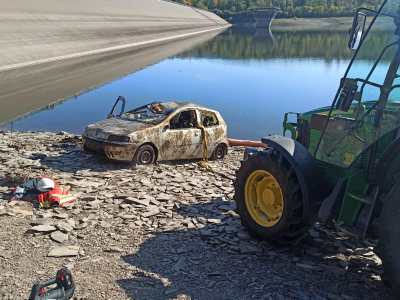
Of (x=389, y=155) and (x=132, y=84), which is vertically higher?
(x=389, y=155)

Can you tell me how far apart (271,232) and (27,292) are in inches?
110

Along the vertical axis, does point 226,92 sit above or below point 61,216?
below

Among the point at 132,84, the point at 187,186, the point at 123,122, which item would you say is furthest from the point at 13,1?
the point at 187,186

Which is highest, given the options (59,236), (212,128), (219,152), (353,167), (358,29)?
(358,29)

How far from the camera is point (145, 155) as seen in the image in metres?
11.9

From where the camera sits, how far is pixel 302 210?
6.28m

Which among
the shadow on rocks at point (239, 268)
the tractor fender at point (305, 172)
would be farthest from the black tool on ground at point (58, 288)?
the tractor fender at point (305, 172)

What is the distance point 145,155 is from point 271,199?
5521mm

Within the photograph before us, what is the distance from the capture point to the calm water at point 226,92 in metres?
21.0

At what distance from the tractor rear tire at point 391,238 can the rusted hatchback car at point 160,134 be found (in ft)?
23.3

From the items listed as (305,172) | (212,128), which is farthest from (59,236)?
(212,128)

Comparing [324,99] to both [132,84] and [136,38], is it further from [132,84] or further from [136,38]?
[136,38]

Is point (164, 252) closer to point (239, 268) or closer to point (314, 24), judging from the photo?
point (239, 268)

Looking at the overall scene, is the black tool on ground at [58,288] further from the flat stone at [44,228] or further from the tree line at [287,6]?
the tree line at [287,6]
